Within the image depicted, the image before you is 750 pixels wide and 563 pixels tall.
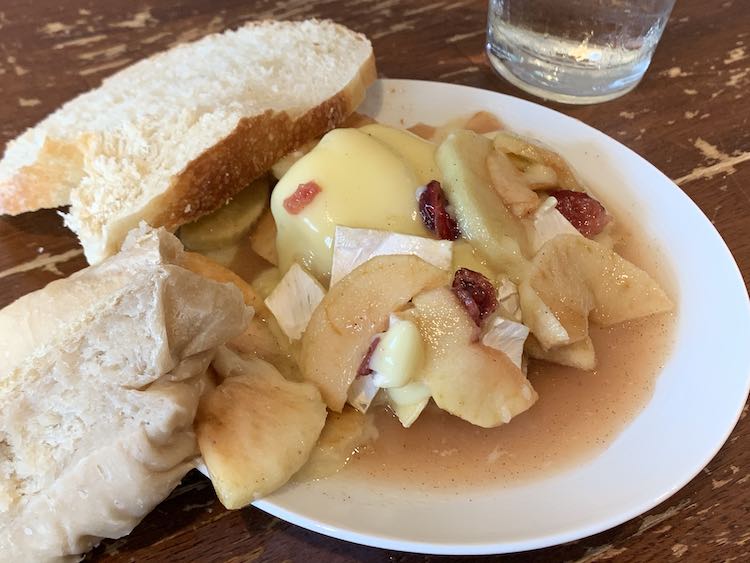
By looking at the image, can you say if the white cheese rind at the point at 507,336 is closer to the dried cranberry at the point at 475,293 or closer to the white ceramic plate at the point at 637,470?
the dried cranberry at the point at 475,293

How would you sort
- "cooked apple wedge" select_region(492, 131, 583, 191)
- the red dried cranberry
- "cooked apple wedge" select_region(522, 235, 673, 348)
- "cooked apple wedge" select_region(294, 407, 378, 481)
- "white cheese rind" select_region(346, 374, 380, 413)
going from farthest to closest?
1. "cooked apple wedge" select_region(492, 131, 583, 191)
2. the red dried cranberry
3. "cooked apple wedge" select_region(522, 235, 673, 348)
4. "white cheese rind" select_region(346, 374, 380, 413)
5. "cooked apple wedge" select_region(294, 407, 378, 481)

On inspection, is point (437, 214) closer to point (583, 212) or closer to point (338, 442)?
point (583, 212)

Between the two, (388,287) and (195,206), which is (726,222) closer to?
(388,287)

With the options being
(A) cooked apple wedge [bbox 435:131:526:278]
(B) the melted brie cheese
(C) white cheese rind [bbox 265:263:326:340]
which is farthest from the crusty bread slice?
(A) cooked apple wedge [bbox 435:131:526:278]

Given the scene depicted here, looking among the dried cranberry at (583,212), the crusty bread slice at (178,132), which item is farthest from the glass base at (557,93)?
the dried cranberry at (583,212)

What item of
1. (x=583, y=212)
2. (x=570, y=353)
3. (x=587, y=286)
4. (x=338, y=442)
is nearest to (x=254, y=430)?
(x=338, y=442)

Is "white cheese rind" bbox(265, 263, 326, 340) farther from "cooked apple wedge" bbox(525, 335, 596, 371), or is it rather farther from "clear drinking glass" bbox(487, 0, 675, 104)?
"clear drinking glass" bbox(487, 0, 675, 104)
